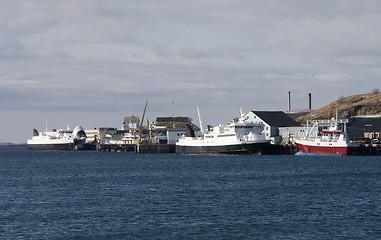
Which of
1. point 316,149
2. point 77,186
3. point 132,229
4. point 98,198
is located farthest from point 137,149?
point 132,229

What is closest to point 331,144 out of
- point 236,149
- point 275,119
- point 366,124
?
point 236,149

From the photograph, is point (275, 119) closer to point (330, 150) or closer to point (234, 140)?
point (234, 140)

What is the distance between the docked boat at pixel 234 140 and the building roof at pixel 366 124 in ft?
70.8

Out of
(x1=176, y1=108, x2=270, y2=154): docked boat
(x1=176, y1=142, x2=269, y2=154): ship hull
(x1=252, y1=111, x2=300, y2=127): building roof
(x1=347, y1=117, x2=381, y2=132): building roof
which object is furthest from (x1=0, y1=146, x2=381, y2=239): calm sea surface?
(x1=252, y1=111, x2=300, y2=127): building roof

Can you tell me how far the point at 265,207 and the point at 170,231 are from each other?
1097 cm

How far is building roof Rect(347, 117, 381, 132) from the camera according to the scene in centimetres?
15675

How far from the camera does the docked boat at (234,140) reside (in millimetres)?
137250

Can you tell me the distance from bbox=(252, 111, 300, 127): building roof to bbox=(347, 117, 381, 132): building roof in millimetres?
11491

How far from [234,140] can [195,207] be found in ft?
287

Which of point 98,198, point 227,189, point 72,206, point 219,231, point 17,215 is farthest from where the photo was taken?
point 227,189

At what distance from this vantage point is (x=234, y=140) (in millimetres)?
138750

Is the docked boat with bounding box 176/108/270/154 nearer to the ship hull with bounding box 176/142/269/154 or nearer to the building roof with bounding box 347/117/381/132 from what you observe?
the ship hull with bounding box 176/142/269/154

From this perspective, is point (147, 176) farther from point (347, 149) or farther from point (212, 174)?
point (347, 149)

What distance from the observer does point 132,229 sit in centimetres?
4300
